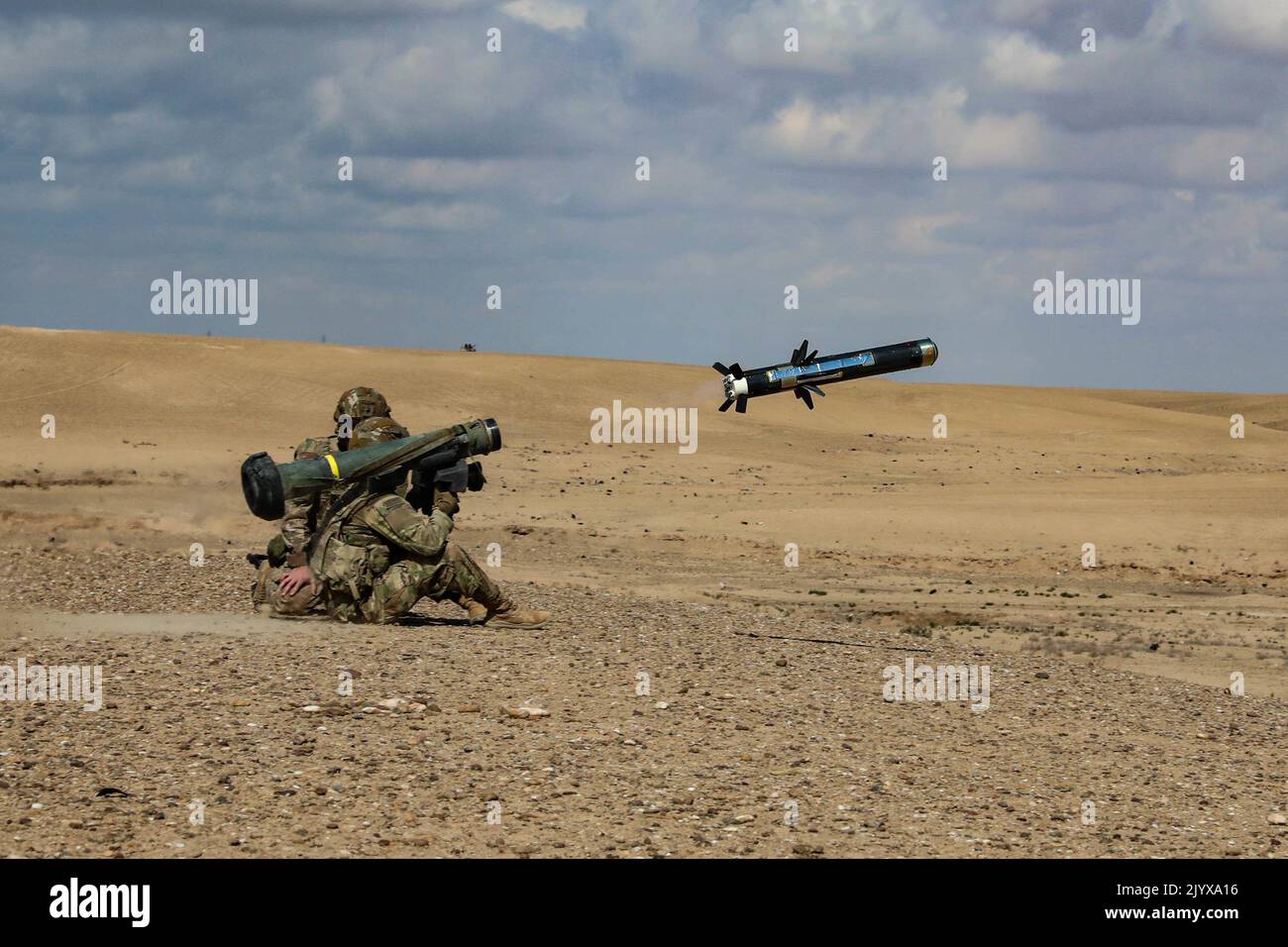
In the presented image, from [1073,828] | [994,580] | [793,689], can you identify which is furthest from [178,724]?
[994,580]

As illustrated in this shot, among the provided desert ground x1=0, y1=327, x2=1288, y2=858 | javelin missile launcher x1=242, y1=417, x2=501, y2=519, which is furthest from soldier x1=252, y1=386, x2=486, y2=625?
desert ground x1=0, y1=327, x2=1288, y2=858

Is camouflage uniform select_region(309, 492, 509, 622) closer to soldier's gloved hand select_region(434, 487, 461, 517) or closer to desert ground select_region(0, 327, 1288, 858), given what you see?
soldier's gloved hand select_region(434, 487, 461, 517)

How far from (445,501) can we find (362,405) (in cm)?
140

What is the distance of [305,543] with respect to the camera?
18.3 meters

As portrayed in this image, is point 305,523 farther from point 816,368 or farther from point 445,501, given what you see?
point 816,368

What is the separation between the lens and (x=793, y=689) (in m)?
15.5

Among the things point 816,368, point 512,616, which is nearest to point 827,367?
point 816,368

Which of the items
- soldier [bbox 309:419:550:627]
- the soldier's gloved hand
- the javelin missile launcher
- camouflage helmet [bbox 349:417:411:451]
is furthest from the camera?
the soldier's gloved hand

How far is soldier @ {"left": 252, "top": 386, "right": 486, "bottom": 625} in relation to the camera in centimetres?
1814

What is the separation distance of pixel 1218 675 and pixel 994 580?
1029cm

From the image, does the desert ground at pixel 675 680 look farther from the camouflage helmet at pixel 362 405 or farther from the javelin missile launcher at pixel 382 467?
the camouflage helmet at pixel 362 405

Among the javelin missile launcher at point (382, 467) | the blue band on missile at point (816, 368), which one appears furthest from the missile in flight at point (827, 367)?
the javelin missile launcher at point (382, 467)

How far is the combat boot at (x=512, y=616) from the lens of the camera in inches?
722

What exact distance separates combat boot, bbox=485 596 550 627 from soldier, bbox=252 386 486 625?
129mm
